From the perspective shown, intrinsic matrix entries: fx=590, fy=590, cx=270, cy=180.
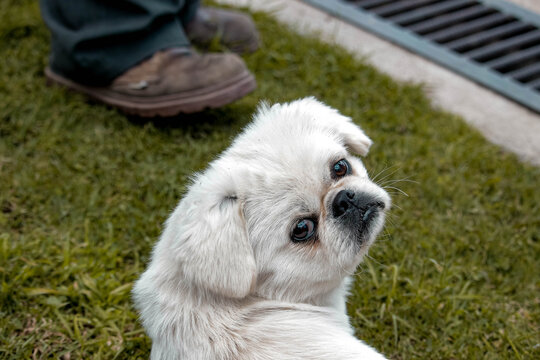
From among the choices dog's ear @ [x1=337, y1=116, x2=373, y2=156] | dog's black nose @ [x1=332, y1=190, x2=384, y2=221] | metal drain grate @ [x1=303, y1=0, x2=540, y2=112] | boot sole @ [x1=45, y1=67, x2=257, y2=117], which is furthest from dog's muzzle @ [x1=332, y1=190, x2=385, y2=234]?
metal drain grate @ [x1=303, y1=0, x2=540, y2=112]

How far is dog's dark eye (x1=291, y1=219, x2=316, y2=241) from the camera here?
2287mm

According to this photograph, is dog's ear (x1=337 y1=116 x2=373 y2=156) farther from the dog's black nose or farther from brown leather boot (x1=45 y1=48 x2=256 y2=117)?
brown leather boot (x1=45 y1=48 x2=256 y2=117)

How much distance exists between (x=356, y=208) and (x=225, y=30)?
2.99 m

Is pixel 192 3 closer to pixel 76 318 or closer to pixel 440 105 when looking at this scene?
pixel 440 105

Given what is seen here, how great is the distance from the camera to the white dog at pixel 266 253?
2.07 metres

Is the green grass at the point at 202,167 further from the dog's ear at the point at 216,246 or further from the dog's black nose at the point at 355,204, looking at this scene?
the dog's ear at the point at 216,246

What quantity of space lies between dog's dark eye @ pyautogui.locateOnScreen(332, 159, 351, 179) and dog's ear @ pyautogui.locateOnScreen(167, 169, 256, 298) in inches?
18.8

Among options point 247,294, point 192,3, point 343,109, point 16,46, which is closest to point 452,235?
point 343,109

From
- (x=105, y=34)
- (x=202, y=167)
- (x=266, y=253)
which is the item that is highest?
(x=266, y=253)

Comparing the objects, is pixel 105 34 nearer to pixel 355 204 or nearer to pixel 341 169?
pixel 341 169

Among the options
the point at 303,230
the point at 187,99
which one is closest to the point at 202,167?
the point at 187,99

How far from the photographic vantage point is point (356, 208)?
7.76 feet

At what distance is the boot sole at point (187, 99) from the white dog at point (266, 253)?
5.19 ft

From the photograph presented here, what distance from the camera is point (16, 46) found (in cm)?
474
